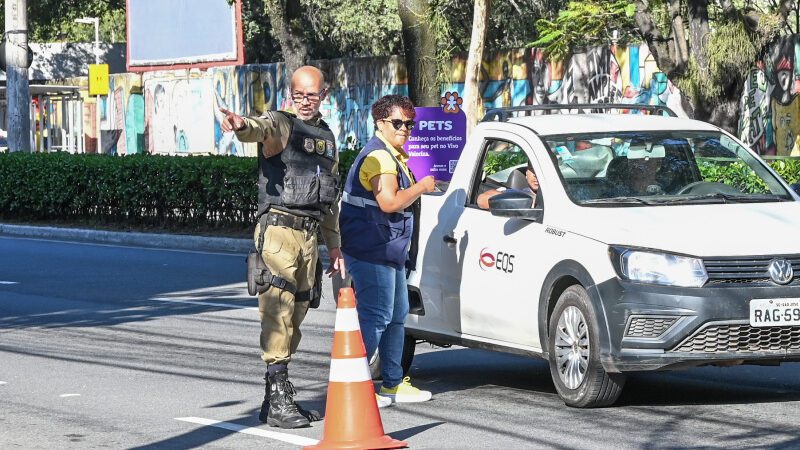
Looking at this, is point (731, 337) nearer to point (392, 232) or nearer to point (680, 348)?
point (680, 348)

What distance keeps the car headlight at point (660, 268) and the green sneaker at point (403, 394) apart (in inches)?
59.3

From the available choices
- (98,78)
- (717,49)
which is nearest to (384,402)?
(717,49)

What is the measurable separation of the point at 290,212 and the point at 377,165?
2.53ft

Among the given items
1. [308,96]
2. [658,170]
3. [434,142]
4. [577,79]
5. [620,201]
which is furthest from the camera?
[577,79]

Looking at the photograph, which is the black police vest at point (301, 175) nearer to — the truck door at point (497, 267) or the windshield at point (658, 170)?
the truck door at point (497, 267)

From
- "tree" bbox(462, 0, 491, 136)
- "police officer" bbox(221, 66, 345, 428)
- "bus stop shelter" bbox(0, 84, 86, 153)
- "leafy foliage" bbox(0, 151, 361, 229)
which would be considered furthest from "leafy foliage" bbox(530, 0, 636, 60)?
"bus stop shelter" bbox(0, 84, 86, 153)

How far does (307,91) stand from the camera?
786 centimetres

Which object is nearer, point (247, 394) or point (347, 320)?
point (347, 320)

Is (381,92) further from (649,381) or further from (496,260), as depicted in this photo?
(496,260)

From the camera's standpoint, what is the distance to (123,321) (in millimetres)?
13492

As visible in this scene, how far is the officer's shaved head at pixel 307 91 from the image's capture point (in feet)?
25.7

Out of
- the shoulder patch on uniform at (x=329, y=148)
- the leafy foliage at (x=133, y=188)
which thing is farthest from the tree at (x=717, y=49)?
the shoulder patch on uniform at (x=329, y=148)

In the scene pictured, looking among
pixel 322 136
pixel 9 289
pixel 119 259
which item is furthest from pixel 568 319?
pixel 119 259

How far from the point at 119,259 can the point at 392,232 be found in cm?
1245
